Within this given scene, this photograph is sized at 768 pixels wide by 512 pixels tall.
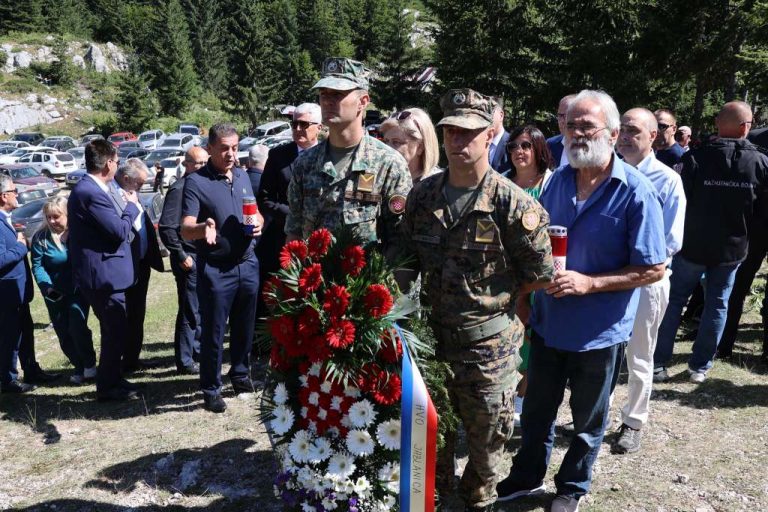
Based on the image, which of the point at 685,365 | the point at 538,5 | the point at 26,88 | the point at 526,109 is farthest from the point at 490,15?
the point at 26,88

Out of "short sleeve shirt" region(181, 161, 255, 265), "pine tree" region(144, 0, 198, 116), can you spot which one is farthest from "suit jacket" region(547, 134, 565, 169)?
"pine tree" region(144, 0, 198, 116)

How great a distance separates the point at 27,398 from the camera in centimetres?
555

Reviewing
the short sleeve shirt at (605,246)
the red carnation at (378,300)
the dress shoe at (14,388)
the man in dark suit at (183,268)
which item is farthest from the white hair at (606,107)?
the dress shoe at (14,388)

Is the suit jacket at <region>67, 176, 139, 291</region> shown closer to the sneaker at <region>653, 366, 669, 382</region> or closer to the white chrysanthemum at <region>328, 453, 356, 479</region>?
the white chrysanthemum at <region>328, 453, 356, 479</region>

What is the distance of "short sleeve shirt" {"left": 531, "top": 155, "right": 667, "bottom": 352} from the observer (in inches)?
A: 118

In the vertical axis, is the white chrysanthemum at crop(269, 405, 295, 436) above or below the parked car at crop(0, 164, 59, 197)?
above

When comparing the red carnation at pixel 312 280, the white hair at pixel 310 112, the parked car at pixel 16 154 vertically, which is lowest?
the parked car at pixel 16 154

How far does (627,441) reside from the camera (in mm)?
4148

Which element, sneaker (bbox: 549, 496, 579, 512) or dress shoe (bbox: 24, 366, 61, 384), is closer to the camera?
sneaker (bbox: 549, 496, 579, 512)

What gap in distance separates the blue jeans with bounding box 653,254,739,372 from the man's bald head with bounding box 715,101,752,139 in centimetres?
119

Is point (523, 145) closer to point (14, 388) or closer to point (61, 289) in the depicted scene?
point (61, 289)

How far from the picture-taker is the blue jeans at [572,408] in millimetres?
3168

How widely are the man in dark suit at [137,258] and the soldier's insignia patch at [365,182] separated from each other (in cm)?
327

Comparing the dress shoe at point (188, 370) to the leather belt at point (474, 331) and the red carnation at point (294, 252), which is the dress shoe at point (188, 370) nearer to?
the red carnation at point (294, 252)
